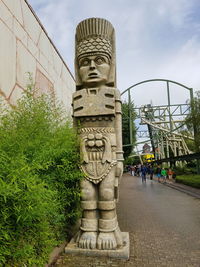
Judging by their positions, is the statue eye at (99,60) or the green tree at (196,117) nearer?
the statue eye at (99,60)

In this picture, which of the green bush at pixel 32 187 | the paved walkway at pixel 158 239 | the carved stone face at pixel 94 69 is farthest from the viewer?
the carved stone face at pixel 94 69

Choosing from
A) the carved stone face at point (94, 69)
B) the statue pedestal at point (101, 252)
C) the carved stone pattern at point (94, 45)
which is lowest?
the statue pedestal at point (101, 252)

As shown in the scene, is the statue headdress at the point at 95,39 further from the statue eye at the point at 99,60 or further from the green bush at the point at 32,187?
the green bush at the point at 32,187

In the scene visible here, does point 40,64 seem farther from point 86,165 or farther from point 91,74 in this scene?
point 86,165

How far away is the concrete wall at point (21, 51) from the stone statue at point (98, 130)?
1.21 metres

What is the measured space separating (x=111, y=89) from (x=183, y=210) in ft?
13.2

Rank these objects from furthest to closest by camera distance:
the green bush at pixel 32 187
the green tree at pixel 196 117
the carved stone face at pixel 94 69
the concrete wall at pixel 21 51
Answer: the green tree at pixel 196 117, the concrete wall at pixel 21 51, the carved stone face at pixel 94 69, the green bush at pixel 32 187

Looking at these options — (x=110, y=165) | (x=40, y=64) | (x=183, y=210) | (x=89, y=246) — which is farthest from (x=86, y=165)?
(x=183, y=210)

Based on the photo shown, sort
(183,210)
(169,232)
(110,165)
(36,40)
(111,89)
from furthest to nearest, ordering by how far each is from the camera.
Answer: (183,210) → (36,40) → (169,232) → (111,89) → (110,165)

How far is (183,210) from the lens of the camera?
5.07 meters

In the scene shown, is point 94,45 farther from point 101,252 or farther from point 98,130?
point 101,252

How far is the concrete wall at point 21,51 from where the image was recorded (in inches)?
127

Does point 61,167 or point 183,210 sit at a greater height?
point 61,167

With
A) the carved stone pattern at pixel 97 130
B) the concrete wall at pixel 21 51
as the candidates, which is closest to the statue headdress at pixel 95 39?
the carved stone pattern at pixel 97 130
